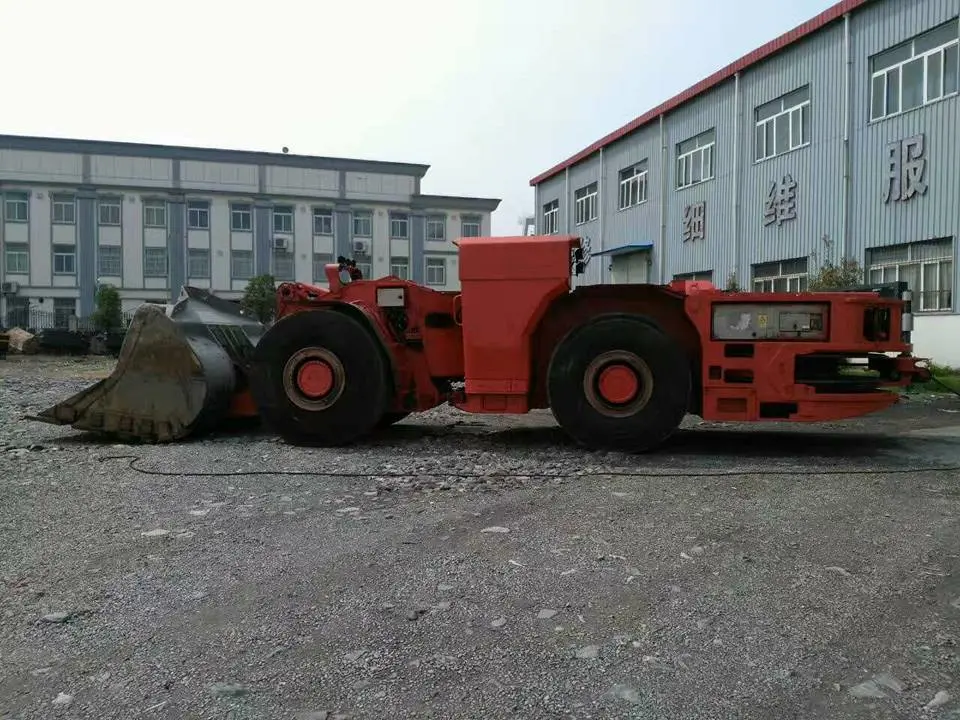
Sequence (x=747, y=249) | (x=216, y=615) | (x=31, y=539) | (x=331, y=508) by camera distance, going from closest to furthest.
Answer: (x=216, y=615), (x=31, y=539), (x=331, y=508), (x=747, y=249)

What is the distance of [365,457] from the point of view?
6738 millimetres

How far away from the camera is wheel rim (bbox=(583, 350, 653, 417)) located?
6.74 metres

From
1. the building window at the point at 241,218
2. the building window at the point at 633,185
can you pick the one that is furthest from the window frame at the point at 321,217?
the building window at the point at 633,185

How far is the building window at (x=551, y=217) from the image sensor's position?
34.4m

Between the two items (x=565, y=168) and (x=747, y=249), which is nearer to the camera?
(x=747, y=249)

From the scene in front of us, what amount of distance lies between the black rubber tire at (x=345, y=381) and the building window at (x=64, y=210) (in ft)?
147

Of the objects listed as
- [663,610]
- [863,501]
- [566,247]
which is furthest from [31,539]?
[863,501]

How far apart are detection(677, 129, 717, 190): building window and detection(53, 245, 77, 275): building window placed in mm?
36973

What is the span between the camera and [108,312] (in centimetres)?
A: 4109

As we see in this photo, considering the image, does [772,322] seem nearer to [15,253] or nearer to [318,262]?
[318,262]

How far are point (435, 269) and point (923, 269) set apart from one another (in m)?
38.0

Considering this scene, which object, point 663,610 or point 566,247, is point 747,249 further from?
point 663,610

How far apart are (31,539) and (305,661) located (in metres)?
2.37

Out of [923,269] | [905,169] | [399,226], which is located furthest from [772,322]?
[399,226]
